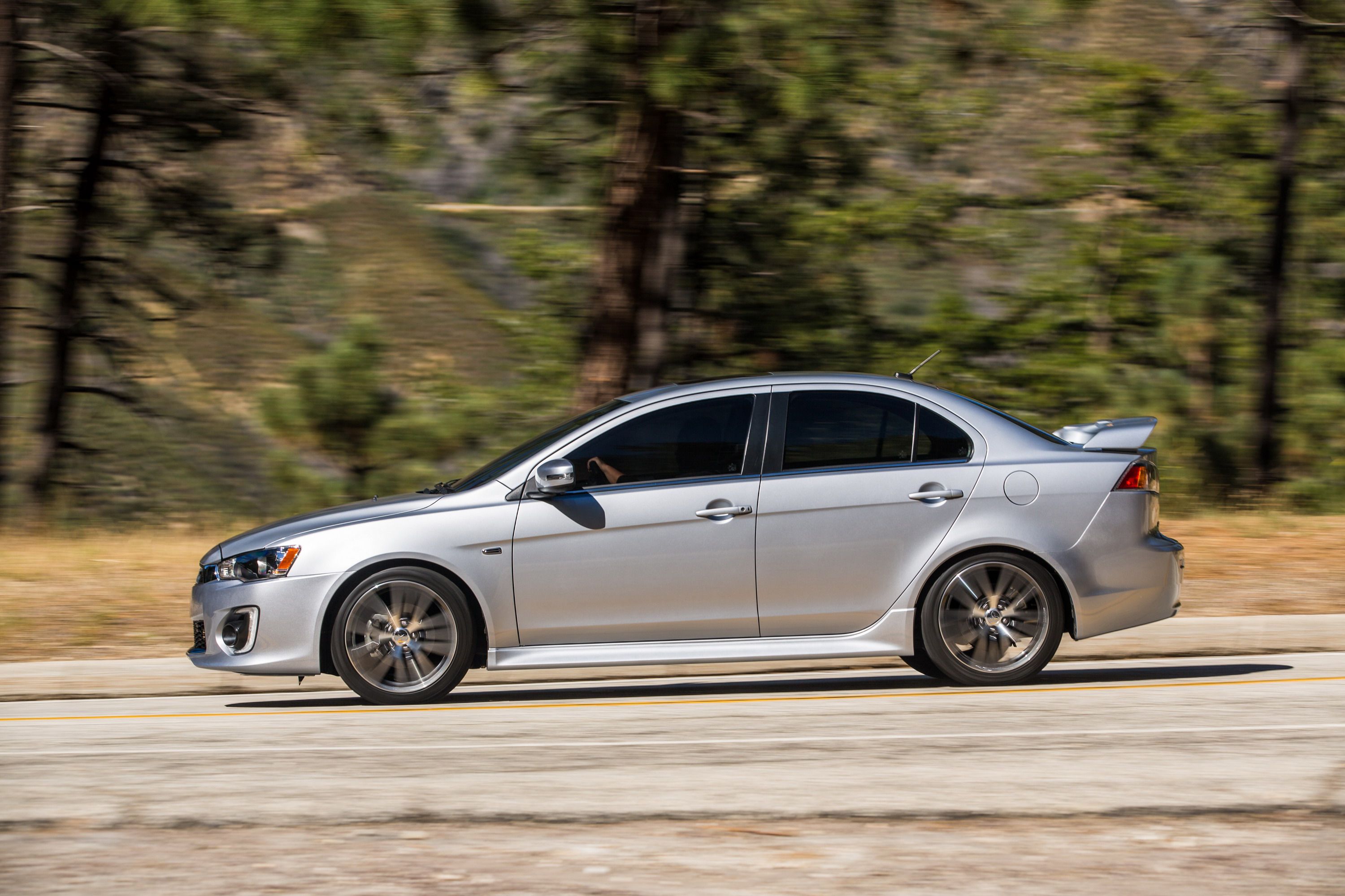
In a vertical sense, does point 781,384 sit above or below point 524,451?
above

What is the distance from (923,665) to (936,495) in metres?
1.09

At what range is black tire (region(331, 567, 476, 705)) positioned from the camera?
24.3 ft

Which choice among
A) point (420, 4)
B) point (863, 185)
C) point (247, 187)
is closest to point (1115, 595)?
point (420, 4)

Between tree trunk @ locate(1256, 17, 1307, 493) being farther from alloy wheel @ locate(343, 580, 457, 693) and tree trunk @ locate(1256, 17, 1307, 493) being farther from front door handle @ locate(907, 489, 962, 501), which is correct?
alloy wheel @ locate(343, 580, 457, 693)

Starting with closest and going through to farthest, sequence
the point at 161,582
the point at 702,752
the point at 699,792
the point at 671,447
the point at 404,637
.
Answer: the point at 699,792 < the point at 702,752 < the point at 404,637 < the point at 671,447 < the point at 161,582

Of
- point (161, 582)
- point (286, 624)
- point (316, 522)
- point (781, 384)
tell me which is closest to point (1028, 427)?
point (781, 384)

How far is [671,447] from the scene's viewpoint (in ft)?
25.2

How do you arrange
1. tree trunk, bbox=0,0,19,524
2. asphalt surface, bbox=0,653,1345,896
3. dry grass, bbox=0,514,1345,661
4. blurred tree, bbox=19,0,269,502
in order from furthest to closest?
blurred tree, bbox=19,0,269,502 < tree trunk, bbox=0,0,19,524 < dry grass, bbox=0,514,1345,661 < asphalt surface, bbox=0,653,1345,896

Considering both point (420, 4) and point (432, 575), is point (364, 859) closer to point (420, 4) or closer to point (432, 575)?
point (432, 575)

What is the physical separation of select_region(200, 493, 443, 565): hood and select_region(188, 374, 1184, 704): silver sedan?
0.05 feet

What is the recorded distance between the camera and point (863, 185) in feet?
57.8

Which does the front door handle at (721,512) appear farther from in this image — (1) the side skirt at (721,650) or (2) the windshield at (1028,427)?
(2) the windshield at (1028,427)

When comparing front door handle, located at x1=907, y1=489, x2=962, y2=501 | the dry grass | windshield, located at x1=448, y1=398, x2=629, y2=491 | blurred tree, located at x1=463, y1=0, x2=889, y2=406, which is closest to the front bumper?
windshield, located at x1=448, y1=398, x2=629, y2=491

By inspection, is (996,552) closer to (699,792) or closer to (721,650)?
(721,650)
